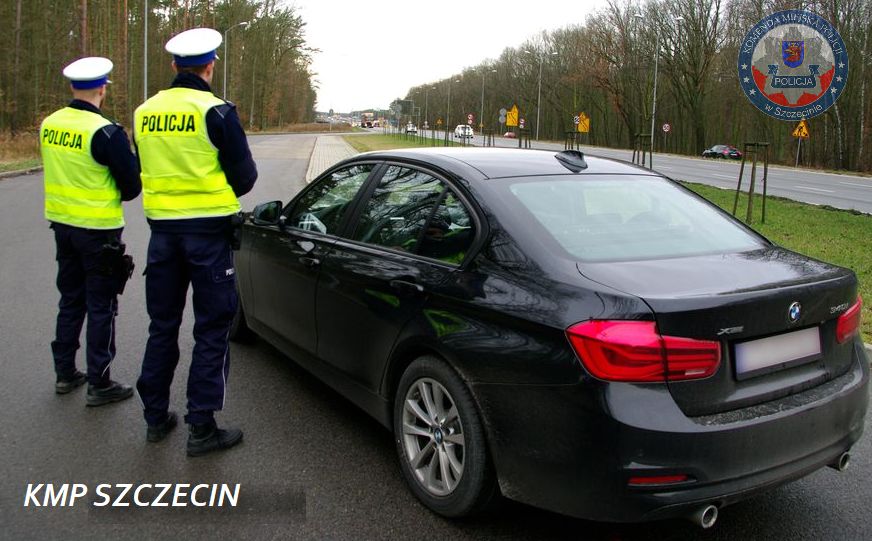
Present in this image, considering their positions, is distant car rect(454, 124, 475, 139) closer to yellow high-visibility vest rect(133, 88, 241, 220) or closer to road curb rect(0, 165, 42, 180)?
road curb rect(0, 165, 42, 180)

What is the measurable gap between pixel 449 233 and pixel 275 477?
4.58ft

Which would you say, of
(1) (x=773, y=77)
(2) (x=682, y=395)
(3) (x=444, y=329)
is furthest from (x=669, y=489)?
(1) (x=773, y=77)

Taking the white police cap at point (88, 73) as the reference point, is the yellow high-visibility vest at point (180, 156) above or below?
below

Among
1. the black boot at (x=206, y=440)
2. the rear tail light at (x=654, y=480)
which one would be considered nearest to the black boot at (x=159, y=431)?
the black boot at (x=206, y=440)

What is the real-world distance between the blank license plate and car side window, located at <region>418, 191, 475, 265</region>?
1166mm

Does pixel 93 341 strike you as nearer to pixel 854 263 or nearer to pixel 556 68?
pixel 854 263

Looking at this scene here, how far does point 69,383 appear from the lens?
177 inches

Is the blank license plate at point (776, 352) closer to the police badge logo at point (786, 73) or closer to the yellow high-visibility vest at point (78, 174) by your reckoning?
the yellow high-visibility vest at point (78, 174)

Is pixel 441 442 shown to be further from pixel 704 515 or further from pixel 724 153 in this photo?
pixel 724 153

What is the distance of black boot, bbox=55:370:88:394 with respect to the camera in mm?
4445

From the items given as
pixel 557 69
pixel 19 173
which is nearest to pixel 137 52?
pixel 19 173

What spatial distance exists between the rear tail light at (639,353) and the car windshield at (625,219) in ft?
1.59

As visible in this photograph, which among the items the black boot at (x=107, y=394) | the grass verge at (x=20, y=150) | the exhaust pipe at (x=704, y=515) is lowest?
A: the black boot at (x=107, y=394)

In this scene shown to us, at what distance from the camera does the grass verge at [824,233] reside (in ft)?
28.4
